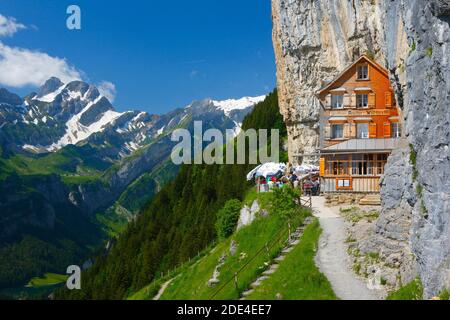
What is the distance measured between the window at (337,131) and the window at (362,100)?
280 cm

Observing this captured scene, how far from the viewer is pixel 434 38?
2034cm

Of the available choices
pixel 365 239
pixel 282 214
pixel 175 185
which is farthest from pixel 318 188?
pixel 175 185

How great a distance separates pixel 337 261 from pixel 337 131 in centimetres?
2314

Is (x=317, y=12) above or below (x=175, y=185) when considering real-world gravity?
above

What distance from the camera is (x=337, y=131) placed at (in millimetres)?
49344

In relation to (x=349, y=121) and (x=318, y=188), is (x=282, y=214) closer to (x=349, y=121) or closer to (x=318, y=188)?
(x=318, y=188)

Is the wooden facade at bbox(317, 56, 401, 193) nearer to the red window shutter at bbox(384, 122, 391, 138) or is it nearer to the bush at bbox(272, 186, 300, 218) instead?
the red window shutter at bbox(384, 122, 391, 138)

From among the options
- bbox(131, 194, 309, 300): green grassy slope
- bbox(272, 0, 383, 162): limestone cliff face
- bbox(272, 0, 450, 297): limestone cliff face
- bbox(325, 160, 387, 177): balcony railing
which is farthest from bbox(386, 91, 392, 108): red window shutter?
bbox(131, 194, 309, 300): green grassy slope

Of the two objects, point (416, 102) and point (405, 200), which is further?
point (405, 200)

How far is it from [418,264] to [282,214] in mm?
13762

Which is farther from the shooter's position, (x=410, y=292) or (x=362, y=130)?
(x=362, y=130)

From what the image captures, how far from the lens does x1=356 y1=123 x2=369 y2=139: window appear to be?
4833cm

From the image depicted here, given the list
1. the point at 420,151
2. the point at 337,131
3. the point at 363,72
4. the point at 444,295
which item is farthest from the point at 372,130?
the point at 444,295

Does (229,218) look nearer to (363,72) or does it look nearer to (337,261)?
(363,72)
